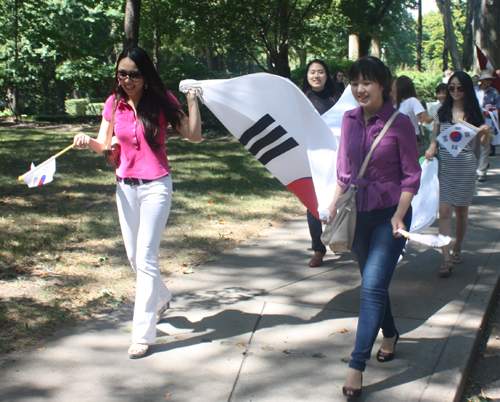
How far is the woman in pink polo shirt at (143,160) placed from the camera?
12.1 ft

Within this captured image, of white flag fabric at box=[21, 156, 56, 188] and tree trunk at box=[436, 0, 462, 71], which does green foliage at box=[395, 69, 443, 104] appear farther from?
white flag fabric at box=[21, 156, 56, 188]

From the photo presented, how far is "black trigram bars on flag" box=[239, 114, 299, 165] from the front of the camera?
447 cm

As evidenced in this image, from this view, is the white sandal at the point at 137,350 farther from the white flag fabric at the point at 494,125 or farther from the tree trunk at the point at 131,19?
the tree trunk at the point at 131,19

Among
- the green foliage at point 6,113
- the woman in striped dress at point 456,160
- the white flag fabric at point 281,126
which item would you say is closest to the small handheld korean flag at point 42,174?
the white flag fabric at point 281,126

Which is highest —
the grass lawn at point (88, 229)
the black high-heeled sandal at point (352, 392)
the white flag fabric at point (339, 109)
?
the white flag fabric at point (339, 109)

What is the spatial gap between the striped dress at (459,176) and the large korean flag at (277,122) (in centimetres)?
168

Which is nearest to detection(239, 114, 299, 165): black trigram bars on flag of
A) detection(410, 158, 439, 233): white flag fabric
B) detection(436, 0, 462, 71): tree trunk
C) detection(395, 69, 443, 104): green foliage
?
detection(410, 158, 439, 233): white flag fabric

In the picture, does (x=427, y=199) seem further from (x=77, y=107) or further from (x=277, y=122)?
(x=77, y=107)

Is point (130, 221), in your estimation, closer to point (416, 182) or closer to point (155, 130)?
point (155, 130)

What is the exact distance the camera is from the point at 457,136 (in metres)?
5.32

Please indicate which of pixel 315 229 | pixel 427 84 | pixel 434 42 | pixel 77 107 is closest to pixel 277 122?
pixel 315 229

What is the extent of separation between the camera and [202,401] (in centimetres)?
316

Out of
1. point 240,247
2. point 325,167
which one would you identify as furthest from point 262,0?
point 325,167

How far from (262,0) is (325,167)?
14733mm
